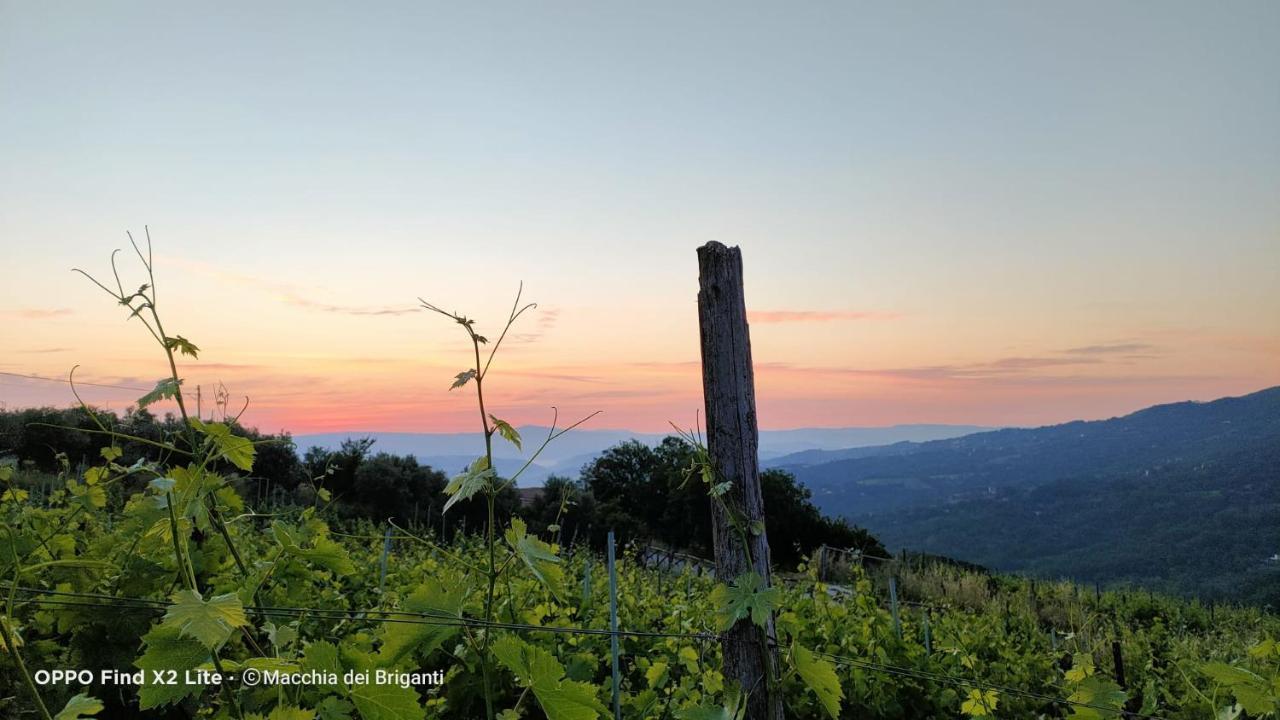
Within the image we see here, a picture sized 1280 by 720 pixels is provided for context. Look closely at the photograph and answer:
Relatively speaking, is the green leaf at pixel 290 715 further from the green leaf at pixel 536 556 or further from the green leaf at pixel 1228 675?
the green leaf at pixel 1228 675

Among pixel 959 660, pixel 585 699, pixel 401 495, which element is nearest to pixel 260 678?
pixel 585 699

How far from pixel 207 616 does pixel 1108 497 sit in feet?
388

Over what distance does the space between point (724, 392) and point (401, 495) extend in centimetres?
1520

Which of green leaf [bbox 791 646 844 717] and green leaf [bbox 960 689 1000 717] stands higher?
green leaf [bbox 791 646 844 717]

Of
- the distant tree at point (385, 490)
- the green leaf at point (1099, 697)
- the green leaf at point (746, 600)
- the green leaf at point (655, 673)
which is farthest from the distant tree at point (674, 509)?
the green leaf at point (746, 600)

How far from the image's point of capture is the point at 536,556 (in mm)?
1606

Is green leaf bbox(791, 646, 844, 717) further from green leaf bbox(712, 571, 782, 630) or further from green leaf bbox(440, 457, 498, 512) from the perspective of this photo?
green leaf bbox(440, 457, 498, 512)

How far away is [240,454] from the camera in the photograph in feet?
5.38

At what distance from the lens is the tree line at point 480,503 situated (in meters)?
13.9

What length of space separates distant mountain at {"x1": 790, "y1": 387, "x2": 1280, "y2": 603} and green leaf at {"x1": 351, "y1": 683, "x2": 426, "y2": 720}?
173 ft

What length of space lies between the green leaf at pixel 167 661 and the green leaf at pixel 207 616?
0.89 ft

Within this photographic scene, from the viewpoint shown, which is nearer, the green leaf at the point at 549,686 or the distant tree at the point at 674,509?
the green leaf at the point at 549,686

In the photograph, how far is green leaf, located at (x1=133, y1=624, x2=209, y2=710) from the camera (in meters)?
1.53

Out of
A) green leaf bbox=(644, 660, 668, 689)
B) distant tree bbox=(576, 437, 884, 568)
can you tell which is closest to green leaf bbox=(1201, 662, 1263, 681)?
green leaf bbox=(644, 660, 668, 689)
